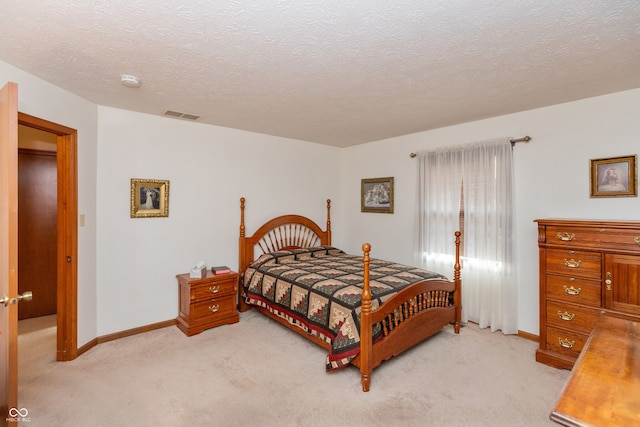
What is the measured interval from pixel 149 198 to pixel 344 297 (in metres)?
2.49

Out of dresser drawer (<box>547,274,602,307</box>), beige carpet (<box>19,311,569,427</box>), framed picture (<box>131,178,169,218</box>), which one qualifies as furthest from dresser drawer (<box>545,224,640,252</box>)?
framed picture (<box>131,178,169,218</box>)

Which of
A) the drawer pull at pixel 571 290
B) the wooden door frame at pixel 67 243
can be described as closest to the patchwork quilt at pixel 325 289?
A: the drawer pull at pixel 571 290

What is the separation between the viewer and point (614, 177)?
9.36 ft

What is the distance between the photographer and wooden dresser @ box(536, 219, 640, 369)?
245cm

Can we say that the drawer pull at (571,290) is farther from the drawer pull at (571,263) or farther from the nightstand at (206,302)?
the nightstand at (206,302)

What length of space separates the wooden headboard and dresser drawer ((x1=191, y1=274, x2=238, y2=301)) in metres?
0.49

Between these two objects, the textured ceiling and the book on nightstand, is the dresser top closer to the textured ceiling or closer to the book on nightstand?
the textured ceiling

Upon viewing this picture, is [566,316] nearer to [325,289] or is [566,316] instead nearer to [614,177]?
[614,177]

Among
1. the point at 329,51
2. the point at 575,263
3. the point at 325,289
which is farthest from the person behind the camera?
the point at 325,289

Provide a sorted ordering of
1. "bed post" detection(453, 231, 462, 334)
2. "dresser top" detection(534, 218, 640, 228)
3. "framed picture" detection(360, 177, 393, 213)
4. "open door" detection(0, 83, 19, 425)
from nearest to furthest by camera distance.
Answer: "open door" detection(0, 83, 19, 425)
"dresser top" detection(534, 218, 640, 228)
"bed post" detection(453, 231, 462, 334)
"framed picture" detection(360, 177, 393, 213)

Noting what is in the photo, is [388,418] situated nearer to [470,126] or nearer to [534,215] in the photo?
[534,215]

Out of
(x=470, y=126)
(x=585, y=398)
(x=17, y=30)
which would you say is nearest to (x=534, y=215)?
(x=470, y=126)

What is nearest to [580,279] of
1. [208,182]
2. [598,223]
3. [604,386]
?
[598,223]

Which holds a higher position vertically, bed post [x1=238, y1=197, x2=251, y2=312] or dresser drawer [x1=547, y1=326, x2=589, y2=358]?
Result: bed post [x1=238, y1=197, x2=251, y2=312]
